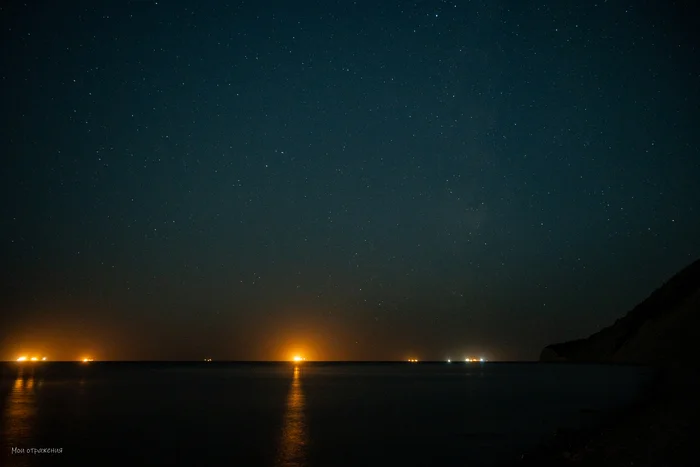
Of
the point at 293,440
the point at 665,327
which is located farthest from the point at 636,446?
the point at 665,327

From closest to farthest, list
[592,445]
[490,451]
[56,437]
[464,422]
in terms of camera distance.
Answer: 1. [592,445]
2. [490,451]
3. [56,437]
4. [464,422]

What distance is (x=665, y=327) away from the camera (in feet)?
377

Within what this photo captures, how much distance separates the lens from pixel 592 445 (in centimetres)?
1998

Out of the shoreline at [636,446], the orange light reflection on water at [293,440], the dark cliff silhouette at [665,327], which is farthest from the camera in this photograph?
the dark cliff silhouette at [665,327]

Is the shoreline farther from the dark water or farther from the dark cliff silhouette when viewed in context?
the dark cliff silhouette

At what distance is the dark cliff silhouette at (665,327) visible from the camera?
99406 mm

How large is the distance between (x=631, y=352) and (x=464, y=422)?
130 m

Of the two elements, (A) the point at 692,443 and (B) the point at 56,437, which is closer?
(A) the point at 692,443

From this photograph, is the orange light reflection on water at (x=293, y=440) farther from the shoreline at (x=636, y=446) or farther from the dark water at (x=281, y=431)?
the shoreline at (x=636, y=446)

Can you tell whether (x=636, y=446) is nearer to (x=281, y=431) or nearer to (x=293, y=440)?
(x=293, y=440)

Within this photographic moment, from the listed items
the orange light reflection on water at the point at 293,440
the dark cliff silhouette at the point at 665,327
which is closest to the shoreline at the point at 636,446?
the orange light reflection on water at the point at 293,440

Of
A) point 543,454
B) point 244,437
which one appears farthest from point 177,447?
point 543,454

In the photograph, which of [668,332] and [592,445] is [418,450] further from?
[668,332]

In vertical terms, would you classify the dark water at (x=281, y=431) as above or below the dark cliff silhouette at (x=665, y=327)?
below
